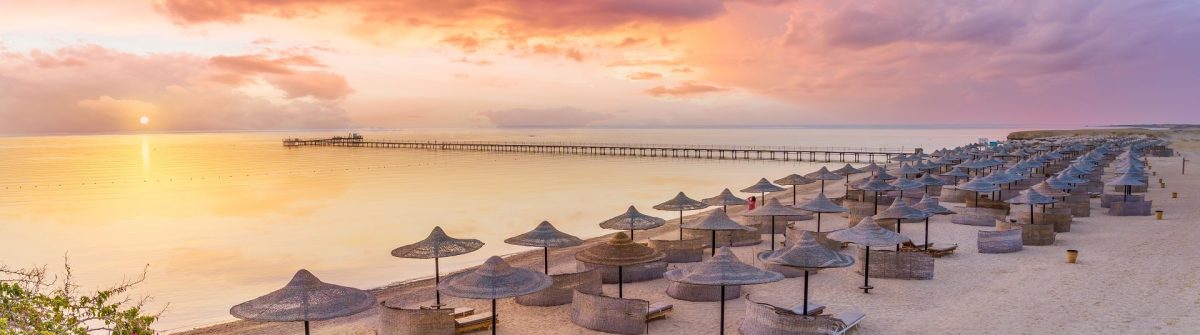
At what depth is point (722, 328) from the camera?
9352mm

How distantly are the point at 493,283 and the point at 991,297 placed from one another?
825 centimetres

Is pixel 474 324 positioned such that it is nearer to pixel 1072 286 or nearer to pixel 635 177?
pixel 1072 286

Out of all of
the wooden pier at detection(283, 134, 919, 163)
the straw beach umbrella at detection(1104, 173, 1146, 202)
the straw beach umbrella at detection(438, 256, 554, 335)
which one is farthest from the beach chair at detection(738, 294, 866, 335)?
the wooden pier at detection(283, 134, 919, 163)

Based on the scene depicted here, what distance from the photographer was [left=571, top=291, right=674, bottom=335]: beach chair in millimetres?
9812

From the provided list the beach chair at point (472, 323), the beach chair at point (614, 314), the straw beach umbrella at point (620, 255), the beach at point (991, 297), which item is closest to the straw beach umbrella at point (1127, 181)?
the beach at point (991, 297)

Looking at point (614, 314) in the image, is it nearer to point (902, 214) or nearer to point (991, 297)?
point (991, 297)

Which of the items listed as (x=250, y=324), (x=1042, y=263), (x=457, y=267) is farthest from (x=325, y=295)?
(x=1042, y=263)

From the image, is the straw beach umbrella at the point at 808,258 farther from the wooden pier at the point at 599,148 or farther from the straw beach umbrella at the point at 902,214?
the wooden pier at the point at 599,148

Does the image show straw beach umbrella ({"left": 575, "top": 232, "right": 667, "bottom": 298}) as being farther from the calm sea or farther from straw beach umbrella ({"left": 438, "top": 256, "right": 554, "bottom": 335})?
the calm sea

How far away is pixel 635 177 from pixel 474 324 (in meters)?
36.8

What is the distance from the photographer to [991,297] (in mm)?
11172

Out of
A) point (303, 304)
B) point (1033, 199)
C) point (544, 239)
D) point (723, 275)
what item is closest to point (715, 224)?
point (544, 239)

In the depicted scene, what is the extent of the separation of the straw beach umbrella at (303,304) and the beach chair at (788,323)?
16.6 ft

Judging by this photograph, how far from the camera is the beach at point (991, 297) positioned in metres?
9.80
